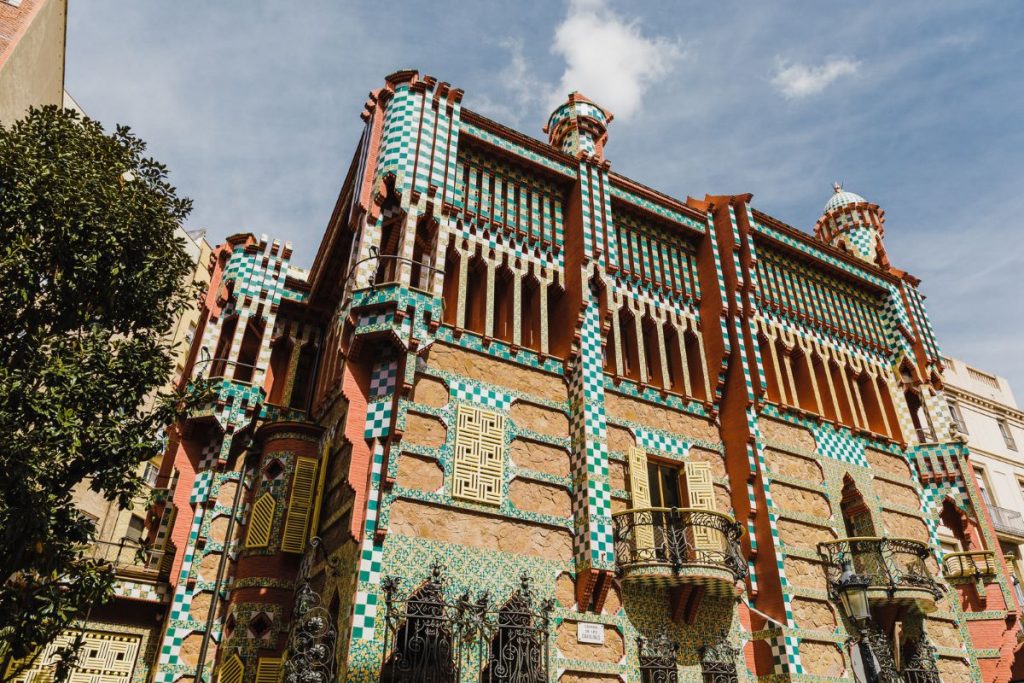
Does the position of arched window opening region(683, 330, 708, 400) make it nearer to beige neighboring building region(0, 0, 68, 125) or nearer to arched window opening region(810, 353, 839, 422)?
arched window opening region(810, 353, 839, 422)

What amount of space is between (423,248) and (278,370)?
5271mm

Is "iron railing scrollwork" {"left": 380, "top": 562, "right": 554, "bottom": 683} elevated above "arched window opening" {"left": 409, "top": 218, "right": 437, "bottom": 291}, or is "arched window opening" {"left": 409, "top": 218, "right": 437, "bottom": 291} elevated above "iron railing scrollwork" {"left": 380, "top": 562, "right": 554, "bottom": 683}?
"arched window opening" {"left": 409, "top": 218, "right": 437, "bottom": 291}

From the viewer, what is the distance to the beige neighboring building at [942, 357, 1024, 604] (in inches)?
952

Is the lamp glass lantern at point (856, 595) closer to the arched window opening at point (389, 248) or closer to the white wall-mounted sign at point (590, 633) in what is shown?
the white wall-mounted sign at point (590, 633)

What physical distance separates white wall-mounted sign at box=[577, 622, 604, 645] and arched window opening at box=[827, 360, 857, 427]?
9.07 m

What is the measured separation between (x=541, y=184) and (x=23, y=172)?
33.1 ft

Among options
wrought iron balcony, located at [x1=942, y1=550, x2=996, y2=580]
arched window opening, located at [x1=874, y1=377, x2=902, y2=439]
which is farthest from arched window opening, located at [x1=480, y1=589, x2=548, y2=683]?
arched window opening, located at [x1=874, y1=377, x2=902, y2=439]

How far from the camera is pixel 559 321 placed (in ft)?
51.4

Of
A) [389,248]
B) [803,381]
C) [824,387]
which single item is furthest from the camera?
[824,387]

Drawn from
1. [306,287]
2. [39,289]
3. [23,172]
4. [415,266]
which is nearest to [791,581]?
[415,266]

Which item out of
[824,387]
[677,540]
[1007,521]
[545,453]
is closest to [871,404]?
[824,387]

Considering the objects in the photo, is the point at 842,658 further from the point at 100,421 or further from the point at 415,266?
the point at 100,421

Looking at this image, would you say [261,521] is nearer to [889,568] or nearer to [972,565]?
[889,568]

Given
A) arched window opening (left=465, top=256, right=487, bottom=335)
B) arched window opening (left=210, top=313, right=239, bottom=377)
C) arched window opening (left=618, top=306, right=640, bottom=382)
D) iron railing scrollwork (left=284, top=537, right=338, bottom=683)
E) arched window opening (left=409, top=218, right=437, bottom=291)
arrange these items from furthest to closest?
arched window opening (left=210, top=313, right=239, bottom=377), arched window opening (left=618, top=306, right=640, bottom=382), arched window opening (left=465, top=256, right=487, bottom=335), arched window opening (left=409, top=218, right=437, bottom=291), iron railing scrollwork (left=284, top=537, right=338, bottom=683)
